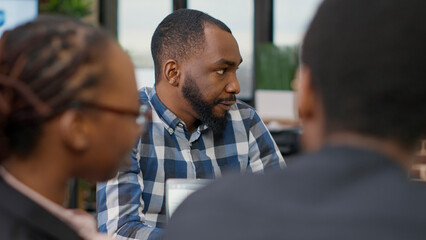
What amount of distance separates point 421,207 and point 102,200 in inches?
39.0

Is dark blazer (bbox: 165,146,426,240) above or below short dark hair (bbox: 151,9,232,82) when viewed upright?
below

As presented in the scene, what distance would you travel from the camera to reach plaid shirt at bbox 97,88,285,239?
1.41m

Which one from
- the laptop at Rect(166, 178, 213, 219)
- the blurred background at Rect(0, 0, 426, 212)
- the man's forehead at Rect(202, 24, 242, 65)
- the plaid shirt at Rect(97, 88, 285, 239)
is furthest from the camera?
the blurred background at Rect(0, 0, 426, 212)

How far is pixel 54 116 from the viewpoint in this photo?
744 millimetres

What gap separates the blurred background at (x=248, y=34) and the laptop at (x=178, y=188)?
7.97 feet

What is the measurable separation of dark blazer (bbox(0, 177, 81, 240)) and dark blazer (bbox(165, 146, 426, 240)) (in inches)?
8.0

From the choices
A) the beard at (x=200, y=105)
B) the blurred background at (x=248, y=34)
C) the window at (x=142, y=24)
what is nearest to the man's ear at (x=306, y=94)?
the beard at (x=200, y=105)

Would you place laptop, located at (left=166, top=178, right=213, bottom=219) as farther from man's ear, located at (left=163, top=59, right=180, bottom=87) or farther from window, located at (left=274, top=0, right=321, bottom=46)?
window, located at (left=274, top=0, right=321, bottom=46)

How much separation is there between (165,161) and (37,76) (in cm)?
83

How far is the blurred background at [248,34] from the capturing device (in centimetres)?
391

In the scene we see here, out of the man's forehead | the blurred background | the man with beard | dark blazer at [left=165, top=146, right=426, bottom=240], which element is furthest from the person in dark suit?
the blurred background

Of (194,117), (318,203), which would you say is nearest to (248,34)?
(194,117)

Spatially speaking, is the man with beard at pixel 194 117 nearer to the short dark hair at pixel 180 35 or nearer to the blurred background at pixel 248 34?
the short dark hair at pixel 180 35

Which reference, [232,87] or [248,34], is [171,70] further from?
[248,34]
